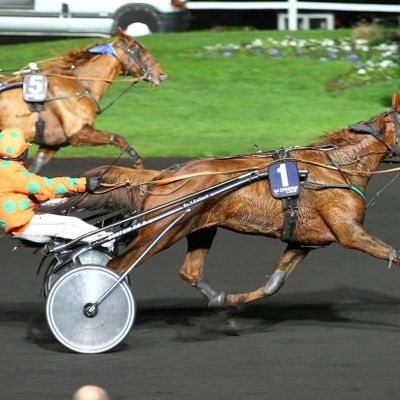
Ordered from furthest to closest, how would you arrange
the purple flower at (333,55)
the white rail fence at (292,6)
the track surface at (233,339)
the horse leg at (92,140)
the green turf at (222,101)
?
the white rail fence at (292,6) < the purple flower at (333,55) < the green turf at (222,101) < the horse leg at (92,140) < the track surface at (233,339)

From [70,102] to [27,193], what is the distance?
15.4ft

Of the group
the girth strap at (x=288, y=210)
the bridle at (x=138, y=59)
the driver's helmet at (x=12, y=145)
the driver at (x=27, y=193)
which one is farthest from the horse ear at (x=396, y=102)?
the bridle at (x=138, y=59)

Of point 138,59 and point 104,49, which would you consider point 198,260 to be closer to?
point 104,49

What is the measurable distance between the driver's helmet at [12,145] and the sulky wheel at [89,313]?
2.50ft

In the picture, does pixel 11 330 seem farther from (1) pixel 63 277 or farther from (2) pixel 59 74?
(2) pixel 59 74

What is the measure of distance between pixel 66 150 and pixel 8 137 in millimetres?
8282

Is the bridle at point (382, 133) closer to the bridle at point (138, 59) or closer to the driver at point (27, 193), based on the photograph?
the driver at point (27, 193)

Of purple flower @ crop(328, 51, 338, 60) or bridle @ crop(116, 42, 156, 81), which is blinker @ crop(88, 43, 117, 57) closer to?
bridle @ crop(116, 42, 156, 81)

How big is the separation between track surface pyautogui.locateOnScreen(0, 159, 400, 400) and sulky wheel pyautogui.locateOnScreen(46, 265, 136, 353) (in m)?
0.09

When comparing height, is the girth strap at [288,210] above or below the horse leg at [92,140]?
above

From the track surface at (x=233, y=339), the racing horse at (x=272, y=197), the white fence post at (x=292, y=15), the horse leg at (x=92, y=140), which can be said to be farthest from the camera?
the white fence post at (x=292, y=15)

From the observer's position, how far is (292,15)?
22.1m

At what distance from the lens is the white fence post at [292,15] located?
72.1 ft

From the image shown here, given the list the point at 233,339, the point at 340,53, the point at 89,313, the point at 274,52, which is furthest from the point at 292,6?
the point at 89,313
